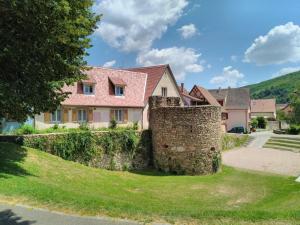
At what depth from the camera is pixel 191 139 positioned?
23500 millimetres

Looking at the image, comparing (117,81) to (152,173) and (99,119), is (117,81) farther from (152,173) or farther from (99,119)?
(152,173)

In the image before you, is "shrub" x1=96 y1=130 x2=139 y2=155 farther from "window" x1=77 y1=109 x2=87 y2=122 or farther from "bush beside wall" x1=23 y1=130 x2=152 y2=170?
"window" x1=77 y1=109 x2=87 y2=122

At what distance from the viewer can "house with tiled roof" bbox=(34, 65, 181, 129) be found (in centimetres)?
3002

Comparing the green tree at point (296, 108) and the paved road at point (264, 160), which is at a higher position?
the green tree at point (296, 108)

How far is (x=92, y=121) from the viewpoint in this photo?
1257 inches

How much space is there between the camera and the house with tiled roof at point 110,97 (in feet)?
98.5

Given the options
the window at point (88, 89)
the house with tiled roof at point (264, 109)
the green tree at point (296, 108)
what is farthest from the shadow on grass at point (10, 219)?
the house with tiled roof at point (264, 109)

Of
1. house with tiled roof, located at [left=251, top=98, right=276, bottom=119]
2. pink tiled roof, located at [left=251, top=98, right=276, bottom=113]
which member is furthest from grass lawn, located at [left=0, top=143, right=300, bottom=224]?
pink tiled roof, located at [left=251, top=98, right=276, bottom=113]

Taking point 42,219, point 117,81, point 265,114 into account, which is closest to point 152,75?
point 117,81

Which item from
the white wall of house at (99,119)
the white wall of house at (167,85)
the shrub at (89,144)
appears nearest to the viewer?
the shrub at (89,144)

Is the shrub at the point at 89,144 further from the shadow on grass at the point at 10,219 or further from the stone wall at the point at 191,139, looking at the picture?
the shadow on grass at the point at 10,219

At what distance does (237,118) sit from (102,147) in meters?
44.4

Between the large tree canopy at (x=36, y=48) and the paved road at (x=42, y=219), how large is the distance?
16.3 ft

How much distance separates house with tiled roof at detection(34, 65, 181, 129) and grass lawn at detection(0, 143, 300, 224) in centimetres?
990
